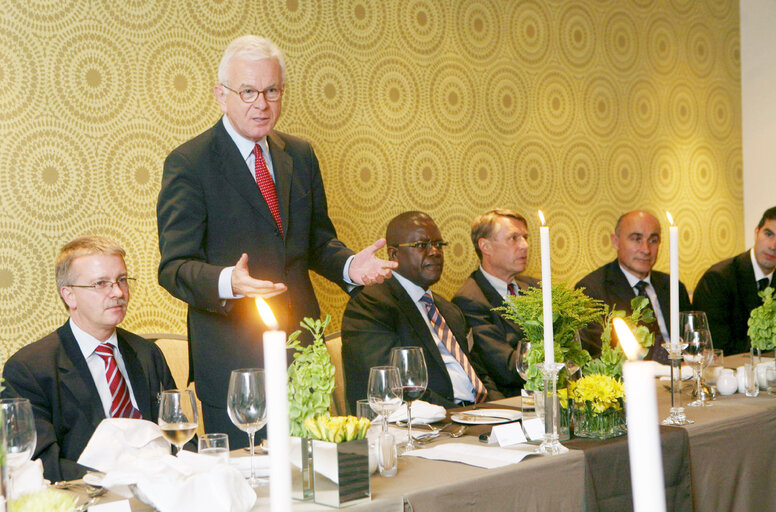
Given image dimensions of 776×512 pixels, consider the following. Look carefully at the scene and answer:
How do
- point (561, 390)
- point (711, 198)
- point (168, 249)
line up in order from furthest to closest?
1. point (711, 198)
2. point (168, 249)
3. point (561, 390)

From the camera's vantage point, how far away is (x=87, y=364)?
2.36m

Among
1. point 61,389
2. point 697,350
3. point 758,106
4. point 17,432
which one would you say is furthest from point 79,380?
point 758,106

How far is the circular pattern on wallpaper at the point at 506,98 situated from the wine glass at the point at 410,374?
→ 2917mm

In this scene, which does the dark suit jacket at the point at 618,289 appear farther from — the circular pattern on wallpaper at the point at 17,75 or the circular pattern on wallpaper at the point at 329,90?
the circular pattern on wallpaper at the point at 17,75

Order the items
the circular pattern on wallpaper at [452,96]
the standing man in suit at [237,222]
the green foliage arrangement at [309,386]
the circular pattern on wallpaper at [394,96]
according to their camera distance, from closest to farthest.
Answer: the green foliage arrangement at [309,386]
the standing man in suit at [237,222]
the circular pattern on wallpaper at [394,96]
the circular pattern on wallpaper at [452,96]

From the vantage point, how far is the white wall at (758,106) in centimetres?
570

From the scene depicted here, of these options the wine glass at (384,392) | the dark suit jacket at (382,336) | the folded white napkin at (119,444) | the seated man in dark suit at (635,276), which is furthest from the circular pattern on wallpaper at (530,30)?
the folded white napkin at (119,444)

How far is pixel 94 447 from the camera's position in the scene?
70.0 inches

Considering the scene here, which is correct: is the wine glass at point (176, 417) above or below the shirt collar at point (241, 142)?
below

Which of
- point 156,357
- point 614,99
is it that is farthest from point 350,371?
point 614,99

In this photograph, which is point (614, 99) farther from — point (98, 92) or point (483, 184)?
point (98, 92)

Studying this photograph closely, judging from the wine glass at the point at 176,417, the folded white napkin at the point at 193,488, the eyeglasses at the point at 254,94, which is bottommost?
the folded white napkin at the point at 193,488

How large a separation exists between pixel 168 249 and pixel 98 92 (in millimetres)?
1106

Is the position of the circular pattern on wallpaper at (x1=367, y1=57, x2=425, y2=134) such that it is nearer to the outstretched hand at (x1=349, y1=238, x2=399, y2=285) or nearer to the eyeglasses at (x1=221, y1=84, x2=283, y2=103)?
the eyeglasses at (x1=221, y1=84, x2=283, y2=103)
